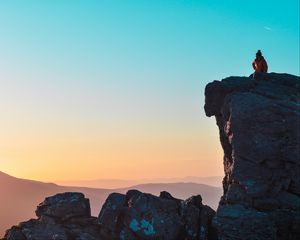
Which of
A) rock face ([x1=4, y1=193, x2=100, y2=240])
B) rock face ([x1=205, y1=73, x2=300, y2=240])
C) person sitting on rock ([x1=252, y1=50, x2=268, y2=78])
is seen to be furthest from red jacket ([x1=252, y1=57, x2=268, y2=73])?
rock face ([x1=4, y1=193, x2=100, y2=240])

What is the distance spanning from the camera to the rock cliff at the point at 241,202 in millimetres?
30531

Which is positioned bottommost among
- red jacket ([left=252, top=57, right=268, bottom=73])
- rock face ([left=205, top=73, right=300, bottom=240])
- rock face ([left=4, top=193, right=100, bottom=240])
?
rock face ([left=4, top=193, right=100, bottom=240])

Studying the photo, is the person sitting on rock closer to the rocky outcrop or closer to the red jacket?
the red jacket

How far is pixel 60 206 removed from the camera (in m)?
36.8

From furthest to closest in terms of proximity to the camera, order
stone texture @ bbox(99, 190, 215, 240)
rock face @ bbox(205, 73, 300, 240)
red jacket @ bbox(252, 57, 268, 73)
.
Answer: red jacket @ bbox(252, 57, 268, 73)
stone texture @ bbox(99, 190, 215, 240)
rock face @ bbox(205, 73, 300, 240)

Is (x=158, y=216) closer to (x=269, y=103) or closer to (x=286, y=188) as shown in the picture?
(x=286, y=188)

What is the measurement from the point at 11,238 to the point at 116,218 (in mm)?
8210

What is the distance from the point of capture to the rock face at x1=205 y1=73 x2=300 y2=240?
3017 centimetres

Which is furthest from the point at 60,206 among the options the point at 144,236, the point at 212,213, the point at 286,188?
the point at 286,188

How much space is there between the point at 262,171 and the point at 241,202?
2656 mm

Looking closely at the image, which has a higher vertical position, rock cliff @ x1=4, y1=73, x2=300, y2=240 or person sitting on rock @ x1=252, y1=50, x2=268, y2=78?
person sitting on rock @ x1=252, y1=50, x2=268, y2=78

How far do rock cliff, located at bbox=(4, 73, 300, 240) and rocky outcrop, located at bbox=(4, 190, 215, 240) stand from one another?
72 millimetres

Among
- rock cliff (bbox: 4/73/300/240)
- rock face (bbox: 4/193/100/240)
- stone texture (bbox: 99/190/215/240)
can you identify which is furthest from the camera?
rock face (bbox: 4/193/100/240)

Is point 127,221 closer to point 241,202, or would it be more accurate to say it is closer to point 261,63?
point 241,202
